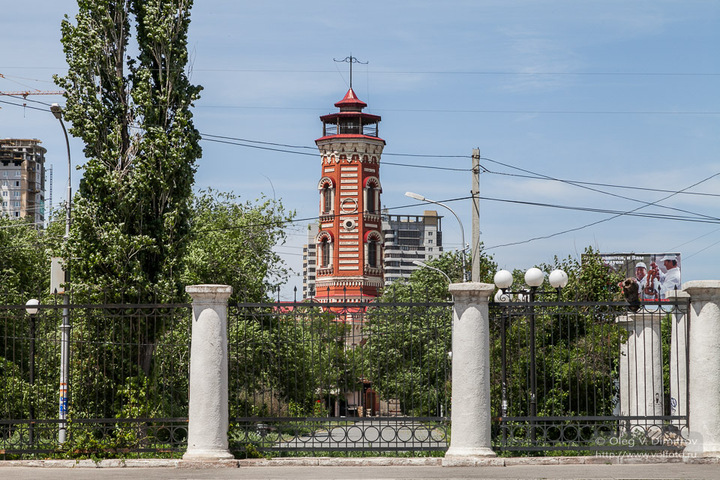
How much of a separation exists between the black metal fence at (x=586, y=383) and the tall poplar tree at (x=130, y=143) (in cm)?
586

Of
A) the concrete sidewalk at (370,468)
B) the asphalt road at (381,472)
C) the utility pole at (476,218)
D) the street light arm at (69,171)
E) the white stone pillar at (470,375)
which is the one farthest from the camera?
the utility pole at (476,218)

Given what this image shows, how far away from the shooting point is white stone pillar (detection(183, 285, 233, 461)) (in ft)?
42.9

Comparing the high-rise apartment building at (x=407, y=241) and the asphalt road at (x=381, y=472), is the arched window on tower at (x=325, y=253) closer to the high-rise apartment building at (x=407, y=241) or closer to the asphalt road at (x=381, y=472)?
the asphalt road at (x=381, y=472)

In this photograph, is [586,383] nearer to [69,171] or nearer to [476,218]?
[476,218]

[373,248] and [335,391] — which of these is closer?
[335,391]

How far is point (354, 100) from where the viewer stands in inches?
2591

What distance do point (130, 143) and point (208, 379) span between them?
4.97 metres

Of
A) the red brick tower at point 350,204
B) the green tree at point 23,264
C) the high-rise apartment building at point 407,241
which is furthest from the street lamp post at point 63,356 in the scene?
the high-rise apartment building at point 407,241

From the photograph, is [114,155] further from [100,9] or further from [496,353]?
[496,353]

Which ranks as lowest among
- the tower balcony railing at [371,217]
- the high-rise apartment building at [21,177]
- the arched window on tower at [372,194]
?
the tower balcony railing at [371,217]

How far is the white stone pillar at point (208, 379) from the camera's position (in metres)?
13.1

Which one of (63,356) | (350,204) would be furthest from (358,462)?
(350,204)

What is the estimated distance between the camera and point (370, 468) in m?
13.0

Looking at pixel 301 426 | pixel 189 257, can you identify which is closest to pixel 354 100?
pixel 189 257
